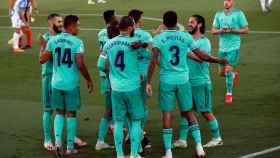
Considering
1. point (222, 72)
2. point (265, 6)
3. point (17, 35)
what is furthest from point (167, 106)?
point (265, 6)

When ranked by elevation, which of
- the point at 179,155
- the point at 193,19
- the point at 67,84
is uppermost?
the point at 193,19

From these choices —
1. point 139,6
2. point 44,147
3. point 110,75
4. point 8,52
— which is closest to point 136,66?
point 110,75

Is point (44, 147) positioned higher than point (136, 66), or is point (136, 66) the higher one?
point (136, 66)

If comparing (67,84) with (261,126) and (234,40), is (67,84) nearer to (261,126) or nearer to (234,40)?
(261,126)

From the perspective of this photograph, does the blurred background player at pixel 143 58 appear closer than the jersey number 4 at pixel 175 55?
No

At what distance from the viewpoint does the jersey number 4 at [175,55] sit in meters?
12.8

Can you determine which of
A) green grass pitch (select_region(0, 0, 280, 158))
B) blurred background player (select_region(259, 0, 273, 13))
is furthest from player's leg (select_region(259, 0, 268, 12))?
green grass pitch (select_region(0, 0, 280, 158))

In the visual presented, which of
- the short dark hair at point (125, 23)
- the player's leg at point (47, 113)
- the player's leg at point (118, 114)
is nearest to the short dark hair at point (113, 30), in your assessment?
the short dark hair at point (125, 23)

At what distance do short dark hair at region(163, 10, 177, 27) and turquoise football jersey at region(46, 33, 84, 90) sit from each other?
152 cm

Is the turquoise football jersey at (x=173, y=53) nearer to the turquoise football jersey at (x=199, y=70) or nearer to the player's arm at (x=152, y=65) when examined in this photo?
the player's arm at (x=152, y=65)

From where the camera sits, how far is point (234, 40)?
18.8 metres

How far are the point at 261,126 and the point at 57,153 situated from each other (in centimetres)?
428

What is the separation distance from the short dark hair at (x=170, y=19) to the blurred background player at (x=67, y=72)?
59.9 inches

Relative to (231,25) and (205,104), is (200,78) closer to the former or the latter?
(205,104)
